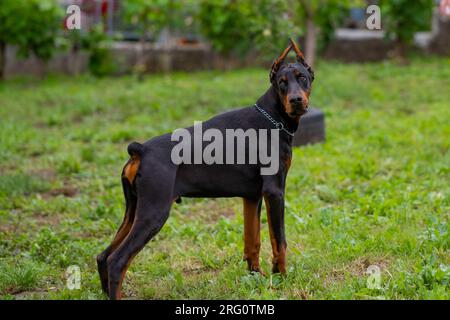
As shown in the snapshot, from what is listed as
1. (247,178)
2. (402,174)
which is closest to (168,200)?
(247,178)

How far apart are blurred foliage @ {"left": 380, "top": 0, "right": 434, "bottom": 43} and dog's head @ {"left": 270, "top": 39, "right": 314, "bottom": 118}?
12122mm

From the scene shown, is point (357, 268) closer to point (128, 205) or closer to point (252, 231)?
point (252, 231)

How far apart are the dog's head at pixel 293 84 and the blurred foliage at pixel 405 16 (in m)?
12.1

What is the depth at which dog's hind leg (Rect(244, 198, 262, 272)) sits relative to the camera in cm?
543

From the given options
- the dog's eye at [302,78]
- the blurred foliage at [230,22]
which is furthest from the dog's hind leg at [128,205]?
the blurred foliage at [230,22]

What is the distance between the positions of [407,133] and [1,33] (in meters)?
9.21

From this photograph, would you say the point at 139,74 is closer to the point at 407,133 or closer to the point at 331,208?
the point at 407,133

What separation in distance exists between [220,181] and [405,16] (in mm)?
12768

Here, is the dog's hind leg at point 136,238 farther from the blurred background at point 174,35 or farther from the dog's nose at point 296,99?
the blurred background at point 174,35

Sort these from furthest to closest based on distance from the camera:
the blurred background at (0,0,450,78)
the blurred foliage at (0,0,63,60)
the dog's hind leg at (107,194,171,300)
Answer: the blurred background at (0,0,450,78) → the blurred foliage at (0,0,63,60) → the dog's hind leg at (107,194,171,300)

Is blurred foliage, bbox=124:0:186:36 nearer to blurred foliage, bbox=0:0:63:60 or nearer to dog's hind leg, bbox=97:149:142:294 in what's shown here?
blurred foliage, bbox=0:0:63:60

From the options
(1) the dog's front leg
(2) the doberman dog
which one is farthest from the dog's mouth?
(1) the dog's front leg

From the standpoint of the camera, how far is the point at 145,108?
43.1 feet

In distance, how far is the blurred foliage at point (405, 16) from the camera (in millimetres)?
16672
